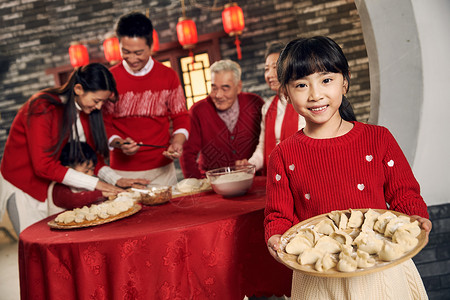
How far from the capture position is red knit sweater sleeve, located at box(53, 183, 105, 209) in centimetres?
242

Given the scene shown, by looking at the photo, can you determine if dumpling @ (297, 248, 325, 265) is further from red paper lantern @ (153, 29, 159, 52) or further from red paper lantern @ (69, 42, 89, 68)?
red paper lantern @ (69, 42, 89, 68)

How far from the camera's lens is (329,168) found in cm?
137

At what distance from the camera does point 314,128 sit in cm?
142

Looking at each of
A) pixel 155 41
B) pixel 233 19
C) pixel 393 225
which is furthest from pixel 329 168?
pixel 155 41

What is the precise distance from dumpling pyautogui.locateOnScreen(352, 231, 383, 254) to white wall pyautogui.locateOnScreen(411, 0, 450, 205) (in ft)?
4.16

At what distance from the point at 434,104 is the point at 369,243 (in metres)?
1.41

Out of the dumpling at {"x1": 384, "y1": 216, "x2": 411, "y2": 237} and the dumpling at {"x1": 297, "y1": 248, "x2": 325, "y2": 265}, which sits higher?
the dumpling at {"x1": 384, "y1": 216, "x2": 411, "y2": 237}

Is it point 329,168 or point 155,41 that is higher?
point 155,41

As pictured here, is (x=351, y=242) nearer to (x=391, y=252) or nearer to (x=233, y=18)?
(x=391, y=252)

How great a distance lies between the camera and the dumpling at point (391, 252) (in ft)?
3.29

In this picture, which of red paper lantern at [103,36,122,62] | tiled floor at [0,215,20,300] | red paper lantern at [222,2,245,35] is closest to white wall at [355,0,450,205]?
tiled floor at [0,215,20,300]

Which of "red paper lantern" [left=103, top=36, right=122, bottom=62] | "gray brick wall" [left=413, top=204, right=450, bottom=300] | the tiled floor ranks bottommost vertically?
the tiled floor

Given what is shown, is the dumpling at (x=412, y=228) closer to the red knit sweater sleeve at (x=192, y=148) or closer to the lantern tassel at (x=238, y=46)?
the red knit sweater sleeve at (x=192, y=148)

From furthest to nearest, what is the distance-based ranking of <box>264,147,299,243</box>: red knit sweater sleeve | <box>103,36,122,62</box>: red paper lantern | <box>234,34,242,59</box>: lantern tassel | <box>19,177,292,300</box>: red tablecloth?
<box>103,36,122,62</box>: red paper lantern → <box>234,34,242,59</box>: lantern tassel → <box>19,177,292,300</box>: red tablecloth → <box>264,147,299,243</box>: red knit sweater sleeve
